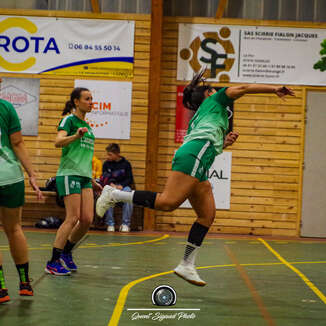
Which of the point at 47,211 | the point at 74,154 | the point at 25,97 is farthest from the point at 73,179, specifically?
the point at 25,97

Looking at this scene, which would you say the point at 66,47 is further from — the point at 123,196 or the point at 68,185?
the point at 123,196

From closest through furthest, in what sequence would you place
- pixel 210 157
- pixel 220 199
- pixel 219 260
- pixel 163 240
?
pixel 210 157 → pixel 219 260 → pixel 163 240 → pixel 220 199

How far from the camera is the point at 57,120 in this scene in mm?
11961

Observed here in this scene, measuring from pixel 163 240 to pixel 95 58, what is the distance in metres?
4.42

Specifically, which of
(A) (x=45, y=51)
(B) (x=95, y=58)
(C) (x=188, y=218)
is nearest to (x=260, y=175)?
(C) (x=188, y=218)

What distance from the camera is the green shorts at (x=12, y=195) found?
13.6 feet

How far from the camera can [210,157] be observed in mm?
4641

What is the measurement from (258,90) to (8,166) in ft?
6.52

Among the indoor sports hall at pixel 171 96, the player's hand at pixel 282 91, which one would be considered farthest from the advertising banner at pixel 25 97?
the player's hand at pixel 282 91

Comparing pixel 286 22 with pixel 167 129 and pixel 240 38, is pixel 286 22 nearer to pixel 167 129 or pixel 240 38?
pixel 240 38

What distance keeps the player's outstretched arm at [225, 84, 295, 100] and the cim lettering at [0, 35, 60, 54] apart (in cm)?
818

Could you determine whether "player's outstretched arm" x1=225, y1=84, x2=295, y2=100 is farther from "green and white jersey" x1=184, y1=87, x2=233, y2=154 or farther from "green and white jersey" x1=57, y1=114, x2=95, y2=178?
"green and white jersey" x1=57, y1=114, x2=95, y2=178

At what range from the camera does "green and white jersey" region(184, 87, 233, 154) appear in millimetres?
4629

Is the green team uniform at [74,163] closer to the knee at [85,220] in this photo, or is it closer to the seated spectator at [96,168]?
the knee at [85,220]
